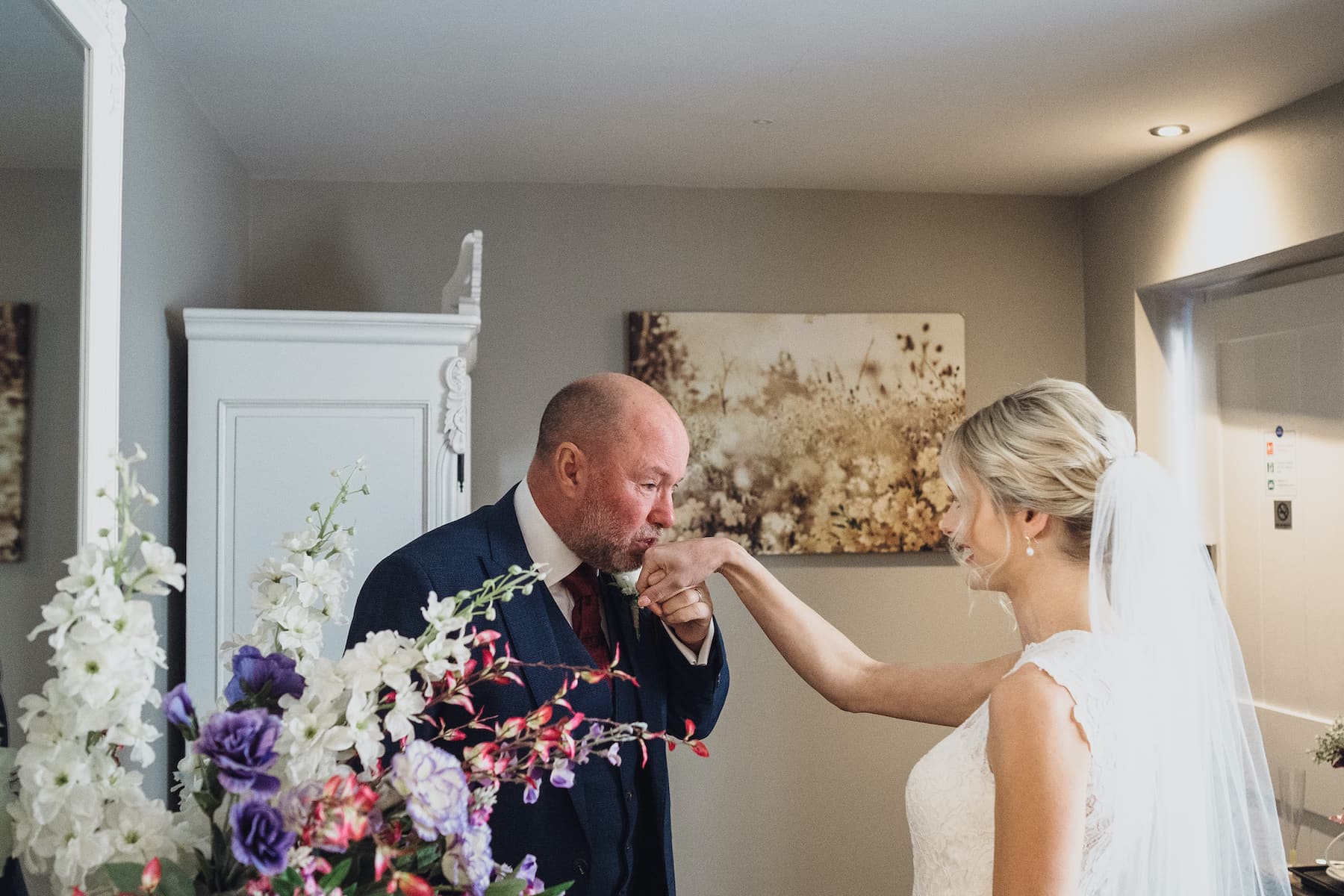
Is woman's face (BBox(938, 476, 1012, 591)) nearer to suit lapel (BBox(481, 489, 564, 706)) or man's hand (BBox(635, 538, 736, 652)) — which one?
man's hand (BBox(635, 538, 736, 652))

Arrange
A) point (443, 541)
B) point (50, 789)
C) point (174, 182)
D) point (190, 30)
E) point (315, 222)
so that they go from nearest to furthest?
point (50, 789)
point (443, 541)
point (190, 30)
point (174, 182)
point (315, 222)

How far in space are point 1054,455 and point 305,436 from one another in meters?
1.94

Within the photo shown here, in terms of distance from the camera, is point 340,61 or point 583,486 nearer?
point 583,486

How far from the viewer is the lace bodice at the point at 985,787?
1515 mm

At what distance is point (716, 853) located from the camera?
4.09m

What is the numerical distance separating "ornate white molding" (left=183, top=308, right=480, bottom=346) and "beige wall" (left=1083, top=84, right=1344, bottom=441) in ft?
7.60

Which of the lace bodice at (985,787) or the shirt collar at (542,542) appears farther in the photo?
the shirt collar at (542,542)

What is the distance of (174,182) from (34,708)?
7.73ft

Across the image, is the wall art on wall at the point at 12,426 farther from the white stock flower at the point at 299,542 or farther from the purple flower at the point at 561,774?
the purple flower at the point at 561,774

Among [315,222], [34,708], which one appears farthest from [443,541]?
[315,222]

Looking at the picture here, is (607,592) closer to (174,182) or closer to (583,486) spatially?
(583,486)

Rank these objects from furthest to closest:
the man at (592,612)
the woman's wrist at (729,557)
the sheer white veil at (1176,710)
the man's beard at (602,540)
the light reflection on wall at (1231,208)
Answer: the light reflection on wall at (1231,208) < the woman's wrist at (729,557) < the man's beard at (602,540) < the man at (592,612) < the sheer white veil at (1176,710)

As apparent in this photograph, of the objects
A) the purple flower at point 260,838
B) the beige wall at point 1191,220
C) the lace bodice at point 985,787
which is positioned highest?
the beige wall at point 1191,220

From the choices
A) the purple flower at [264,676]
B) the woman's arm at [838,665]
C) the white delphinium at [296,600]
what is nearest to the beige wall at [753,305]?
the woman's arm at [838,665]
